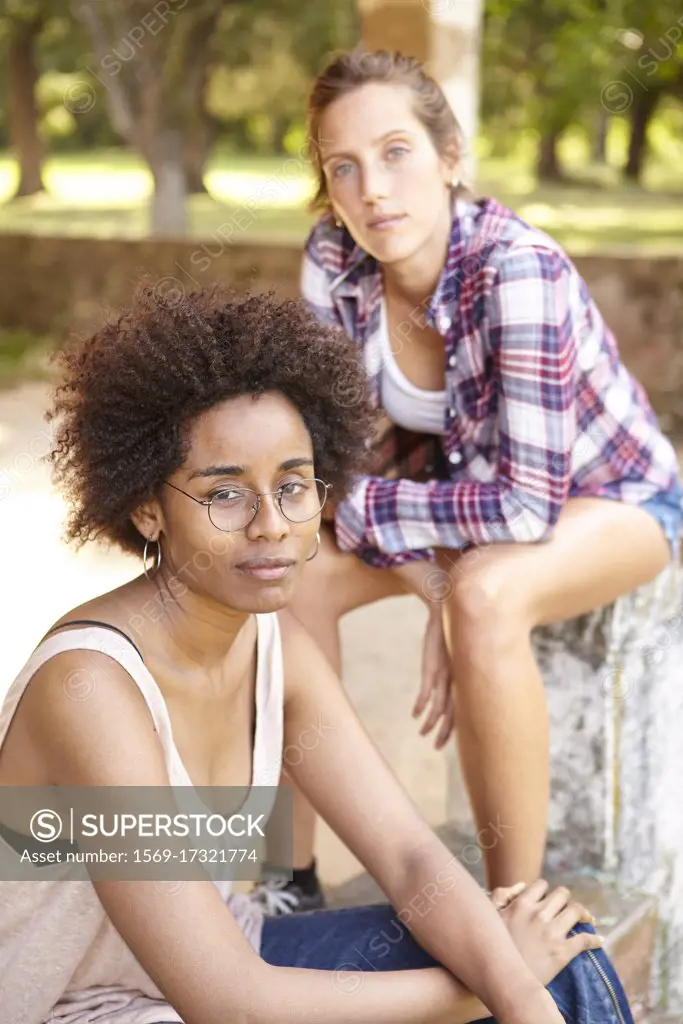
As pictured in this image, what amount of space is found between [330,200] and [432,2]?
11.2ft

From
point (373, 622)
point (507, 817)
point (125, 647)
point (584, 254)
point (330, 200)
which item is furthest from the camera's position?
point (584, 254)

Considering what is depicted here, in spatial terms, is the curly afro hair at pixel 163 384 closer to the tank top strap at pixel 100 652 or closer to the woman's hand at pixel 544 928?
the tank top strap at pixel 100 652

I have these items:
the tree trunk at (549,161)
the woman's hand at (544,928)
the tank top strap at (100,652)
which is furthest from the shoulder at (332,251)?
the tree trunk at (549,161)

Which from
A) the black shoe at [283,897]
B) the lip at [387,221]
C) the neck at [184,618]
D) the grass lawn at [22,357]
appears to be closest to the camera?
the neck at [184,618]

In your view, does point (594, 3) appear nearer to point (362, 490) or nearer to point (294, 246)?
point (294, 246)

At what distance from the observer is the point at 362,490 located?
105 inches

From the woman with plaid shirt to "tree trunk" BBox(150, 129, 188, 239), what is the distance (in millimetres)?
10685

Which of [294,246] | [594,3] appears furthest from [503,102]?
[294,246]

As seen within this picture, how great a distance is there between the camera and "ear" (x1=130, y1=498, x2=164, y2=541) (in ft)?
6.61

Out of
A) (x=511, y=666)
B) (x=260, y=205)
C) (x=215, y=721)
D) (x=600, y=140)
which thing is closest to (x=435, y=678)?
(x=511, y=666)

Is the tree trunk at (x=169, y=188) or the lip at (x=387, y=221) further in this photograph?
the tree trunk at (x=169, y=188)

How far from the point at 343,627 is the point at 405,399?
2.74 m

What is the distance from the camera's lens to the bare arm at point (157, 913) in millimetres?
1767

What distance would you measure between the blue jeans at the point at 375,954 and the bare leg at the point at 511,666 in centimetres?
38
